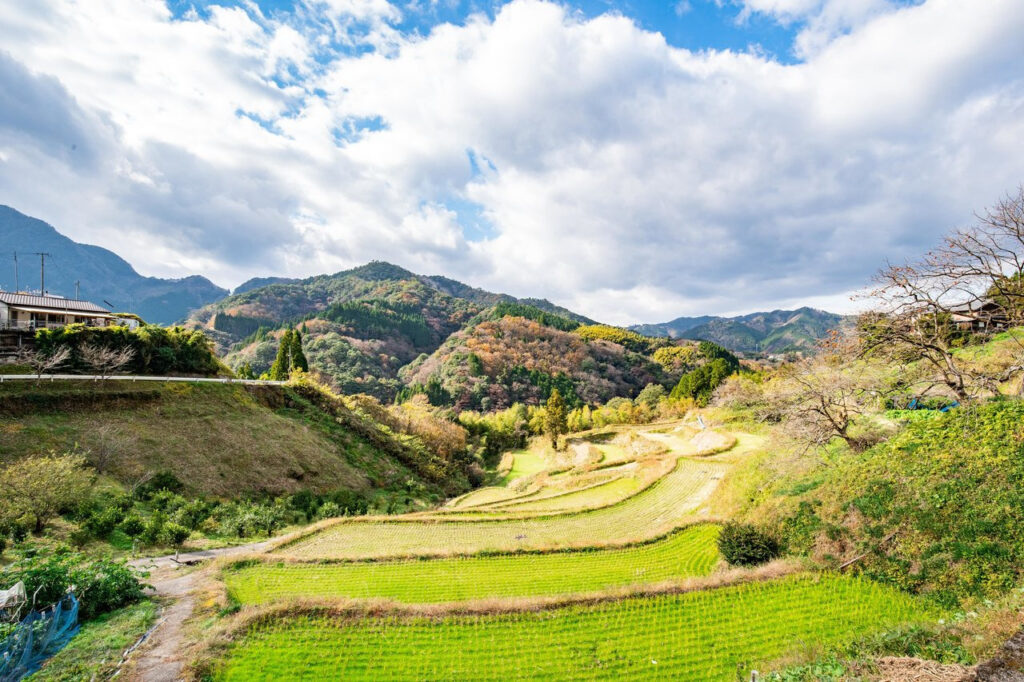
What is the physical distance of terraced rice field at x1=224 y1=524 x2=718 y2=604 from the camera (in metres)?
13.8

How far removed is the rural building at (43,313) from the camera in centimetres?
3119

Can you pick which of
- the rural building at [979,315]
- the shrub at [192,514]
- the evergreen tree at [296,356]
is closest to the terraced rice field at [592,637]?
the rural building at [979,315]

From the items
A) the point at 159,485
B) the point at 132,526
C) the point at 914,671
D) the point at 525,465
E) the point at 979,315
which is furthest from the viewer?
the point at 525,465

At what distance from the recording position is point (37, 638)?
949 cm

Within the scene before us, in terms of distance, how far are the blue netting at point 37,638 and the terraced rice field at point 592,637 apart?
12.4ft

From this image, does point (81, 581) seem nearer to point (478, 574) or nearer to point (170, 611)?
point (170, 611)

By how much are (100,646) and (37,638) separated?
119 centimetres

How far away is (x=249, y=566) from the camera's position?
1592cm

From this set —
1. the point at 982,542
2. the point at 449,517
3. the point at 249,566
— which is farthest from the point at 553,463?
the point at 982,542

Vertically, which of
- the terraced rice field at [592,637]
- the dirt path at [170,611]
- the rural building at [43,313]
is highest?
the rural building at [43,313]

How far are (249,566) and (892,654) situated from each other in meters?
19.1

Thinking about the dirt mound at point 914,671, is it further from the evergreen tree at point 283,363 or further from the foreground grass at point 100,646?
the evergreen tree at point 283,363

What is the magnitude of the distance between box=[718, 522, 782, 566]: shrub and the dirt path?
1590 centimetres

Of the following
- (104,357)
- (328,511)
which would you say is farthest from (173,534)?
(104,357)
